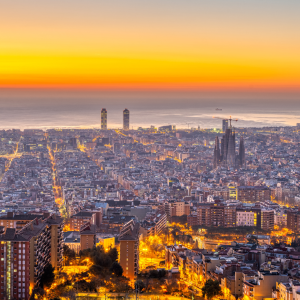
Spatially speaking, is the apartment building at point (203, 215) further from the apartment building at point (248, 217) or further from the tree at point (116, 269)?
the tree at point (116, 269)

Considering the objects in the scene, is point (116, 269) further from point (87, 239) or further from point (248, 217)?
point (248, 217)

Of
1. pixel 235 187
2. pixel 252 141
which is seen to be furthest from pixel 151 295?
pixel 252 141

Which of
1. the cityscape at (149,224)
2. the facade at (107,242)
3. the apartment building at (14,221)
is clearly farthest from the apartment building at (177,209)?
the apartment building at (14,221)

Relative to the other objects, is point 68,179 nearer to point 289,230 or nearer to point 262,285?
point 289,230

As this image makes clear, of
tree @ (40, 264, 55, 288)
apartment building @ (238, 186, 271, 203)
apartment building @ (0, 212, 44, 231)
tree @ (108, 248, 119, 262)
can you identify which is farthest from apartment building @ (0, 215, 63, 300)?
apartment building @ (238, 186, 271, 203)

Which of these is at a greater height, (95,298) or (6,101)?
(6,101)

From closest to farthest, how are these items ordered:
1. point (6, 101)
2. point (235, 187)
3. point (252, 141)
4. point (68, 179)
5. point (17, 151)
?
point (235, 187), point (68, 179), point (17, 151), point (252, 141), point (6, 101)

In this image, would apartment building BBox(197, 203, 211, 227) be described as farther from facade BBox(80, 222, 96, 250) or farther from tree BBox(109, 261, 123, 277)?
tree BBox(109, 261, 123, 277)
